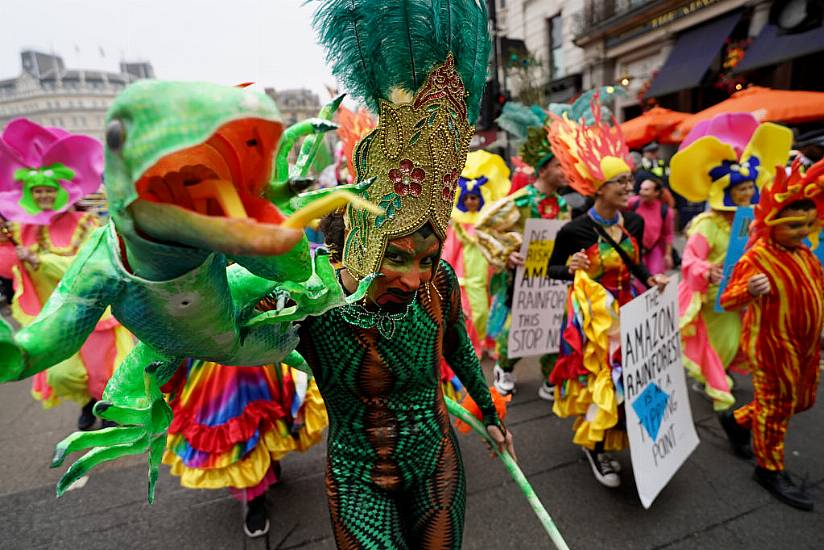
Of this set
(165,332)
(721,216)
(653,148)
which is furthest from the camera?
(653,148)

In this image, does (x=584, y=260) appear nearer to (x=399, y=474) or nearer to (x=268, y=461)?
(x=399, y=474)

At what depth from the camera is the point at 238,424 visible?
7.83ft

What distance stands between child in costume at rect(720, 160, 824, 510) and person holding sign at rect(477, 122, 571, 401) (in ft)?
5.19

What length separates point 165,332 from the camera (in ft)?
2.38

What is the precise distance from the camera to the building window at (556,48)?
19.6 m

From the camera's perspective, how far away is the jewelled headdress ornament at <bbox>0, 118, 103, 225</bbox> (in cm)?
325

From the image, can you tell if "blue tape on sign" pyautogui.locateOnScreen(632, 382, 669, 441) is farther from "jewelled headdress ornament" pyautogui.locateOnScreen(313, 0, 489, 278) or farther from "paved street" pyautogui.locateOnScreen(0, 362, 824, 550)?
"jewelled headdress ornament" pyautogui.locateOnScreen(313, 0, 489, 278)

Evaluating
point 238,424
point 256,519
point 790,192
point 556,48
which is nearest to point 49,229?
point 238,424

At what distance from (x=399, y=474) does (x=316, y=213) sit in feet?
3.67

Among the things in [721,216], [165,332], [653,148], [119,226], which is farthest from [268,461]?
[653,148]

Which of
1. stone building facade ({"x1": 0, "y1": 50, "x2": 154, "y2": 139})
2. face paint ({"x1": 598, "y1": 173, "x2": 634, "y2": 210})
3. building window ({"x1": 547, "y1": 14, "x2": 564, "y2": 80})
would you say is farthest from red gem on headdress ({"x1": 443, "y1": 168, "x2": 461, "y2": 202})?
stone building facade ({"x1": 0, "y1": 50, "x2": 154, "y2": 139})

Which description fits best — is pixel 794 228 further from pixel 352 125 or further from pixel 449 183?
pixel 352 125

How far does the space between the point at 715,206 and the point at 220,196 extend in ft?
12.5

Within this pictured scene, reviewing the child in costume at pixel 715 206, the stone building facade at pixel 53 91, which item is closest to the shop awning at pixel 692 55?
the child in costume at pixel 715 206
